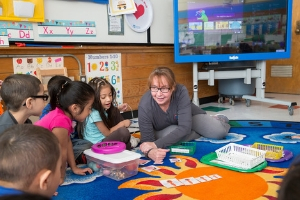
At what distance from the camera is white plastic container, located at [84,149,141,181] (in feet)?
4.74

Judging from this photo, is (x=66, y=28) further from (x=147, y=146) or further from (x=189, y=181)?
(x=189, y=181)

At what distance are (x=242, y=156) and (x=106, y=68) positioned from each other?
1508mm

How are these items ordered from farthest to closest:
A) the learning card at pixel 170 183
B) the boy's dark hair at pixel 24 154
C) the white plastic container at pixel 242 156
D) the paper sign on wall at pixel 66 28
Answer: the paper sign on wall at pixel 66 28, the white plastic container at pixel 242 156, the learning card at pixel 170 183, the boy's dark hair at pixel 24 154

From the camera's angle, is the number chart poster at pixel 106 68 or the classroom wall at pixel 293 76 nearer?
the number chart poster at pixel 106 68

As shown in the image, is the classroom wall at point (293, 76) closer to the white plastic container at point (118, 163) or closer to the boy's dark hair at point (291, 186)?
the white plastic container at point (118, 163)

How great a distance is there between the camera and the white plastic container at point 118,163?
145 cm

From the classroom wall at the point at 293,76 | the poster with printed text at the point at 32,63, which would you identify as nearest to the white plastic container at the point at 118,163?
the poster with printed text at the point at 32,63

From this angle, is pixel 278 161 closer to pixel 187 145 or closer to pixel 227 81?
pixel 187 145

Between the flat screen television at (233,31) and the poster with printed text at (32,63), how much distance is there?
48.9 inches

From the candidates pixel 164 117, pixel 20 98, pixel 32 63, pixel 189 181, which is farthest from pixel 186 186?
pixel 32 63

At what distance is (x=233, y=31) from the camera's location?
317cm

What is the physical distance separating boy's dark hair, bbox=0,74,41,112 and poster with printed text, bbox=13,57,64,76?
805 millimetres

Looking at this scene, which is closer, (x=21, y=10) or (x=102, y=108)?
(x=102, y=108)

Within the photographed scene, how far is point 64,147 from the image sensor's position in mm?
1387
